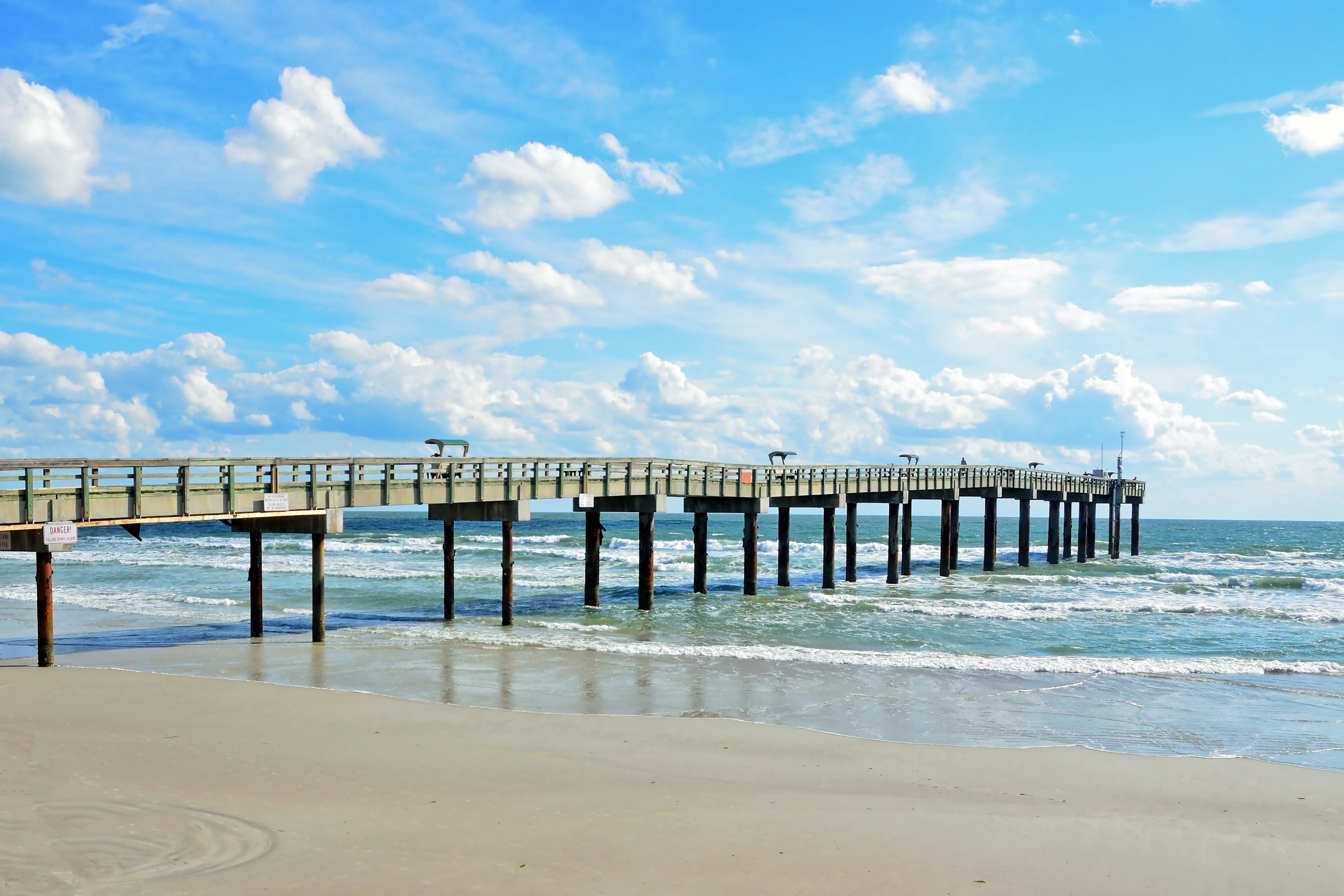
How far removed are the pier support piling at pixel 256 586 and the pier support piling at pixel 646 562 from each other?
10.6 m

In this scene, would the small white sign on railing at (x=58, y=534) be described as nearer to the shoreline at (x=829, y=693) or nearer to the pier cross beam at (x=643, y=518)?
the shoreline at (x=829, y=693)

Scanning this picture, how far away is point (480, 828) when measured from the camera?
27.7 ft

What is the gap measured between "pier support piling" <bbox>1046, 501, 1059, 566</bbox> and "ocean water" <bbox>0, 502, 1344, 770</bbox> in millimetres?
3583

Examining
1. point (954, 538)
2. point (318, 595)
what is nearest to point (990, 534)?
point (954, 538)

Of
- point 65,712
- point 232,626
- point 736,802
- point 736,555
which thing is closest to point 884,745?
point 736,802

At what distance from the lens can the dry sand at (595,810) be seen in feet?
24.4

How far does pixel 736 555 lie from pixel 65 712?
4863 centimetres

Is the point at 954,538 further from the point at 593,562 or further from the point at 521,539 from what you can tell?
the point at 521,539

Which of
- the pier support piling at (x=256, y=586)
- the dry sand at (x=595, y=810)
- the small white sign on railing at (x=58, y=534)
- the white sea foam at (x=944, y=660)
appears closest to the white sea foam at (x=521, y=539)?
the pier support piling at (x=256, y=586)

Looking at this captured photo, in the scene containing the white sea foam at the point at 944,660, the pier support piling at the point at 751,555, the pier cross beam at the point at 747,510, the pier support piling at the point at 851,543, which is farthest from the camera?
the pier support piling at the point at 851,543

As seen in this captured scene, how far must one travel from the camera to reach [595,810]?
30.2ft

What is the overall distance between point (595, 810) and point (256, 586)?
15182 mm

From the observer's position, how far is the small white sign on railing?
15297 mm

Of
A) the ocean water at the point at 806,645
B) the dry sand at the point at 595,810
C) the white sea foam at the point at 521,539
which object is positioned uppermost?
the dry sand at the point at 595,810
